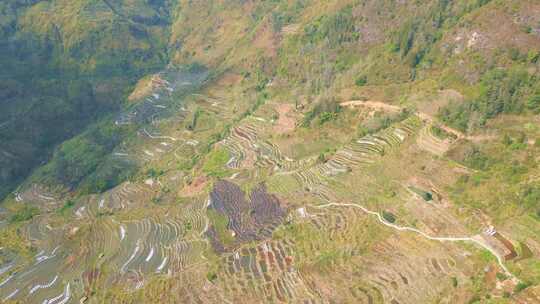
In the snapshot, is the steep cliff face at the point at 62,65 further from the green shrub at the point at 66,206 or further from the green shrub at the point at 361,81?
the green shrub at the point at 361,81

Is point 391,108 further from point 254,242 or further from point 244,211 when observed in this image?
point 254,242

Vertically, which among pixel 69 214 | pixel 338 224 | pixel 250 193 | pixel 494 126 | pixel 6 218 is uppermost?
pixel 494 126

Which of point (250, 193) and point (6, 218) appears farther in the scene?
point (6, 218)

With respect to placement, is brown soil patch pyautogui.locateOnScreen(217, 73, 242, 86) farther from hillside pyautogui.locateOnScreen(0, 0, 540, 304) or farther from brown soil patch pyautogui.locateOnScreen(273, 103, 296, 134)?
brown soil patch pyautogui.locateOnScreen(273, 103, 296, 134)

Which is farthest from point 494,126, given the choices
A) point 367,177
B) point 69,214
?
point 69,214

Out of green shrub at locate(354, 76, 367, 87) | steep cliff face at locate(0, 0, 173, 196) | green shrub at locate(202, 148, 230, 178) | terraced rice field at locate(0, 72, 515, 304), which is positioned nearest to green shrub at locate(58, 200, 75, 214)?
terraced rice field at locate(0, 72, 515, 304)

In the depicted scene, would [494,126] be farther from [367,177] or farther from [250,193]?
[250,193]
